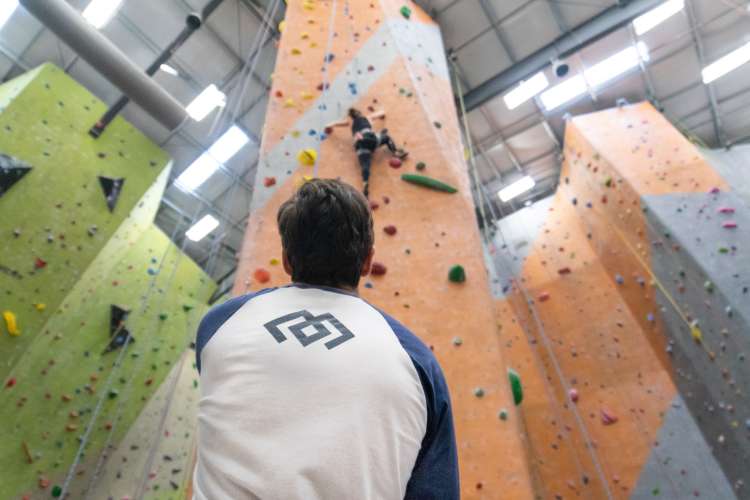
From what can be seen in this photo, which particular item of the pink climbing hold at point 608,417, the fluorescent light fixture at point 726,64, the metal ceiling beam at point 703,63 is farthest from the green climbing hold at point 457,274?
the fluorescent light fixture at point 726,64

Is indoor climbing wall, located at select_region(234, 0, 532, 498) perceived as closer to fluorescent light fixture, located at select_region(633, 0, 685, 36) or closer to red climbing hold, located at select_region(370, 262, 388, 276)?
red climbing hold, located at select_region(370, 262, 388, 276)

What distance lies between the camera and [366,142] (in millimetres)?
2021

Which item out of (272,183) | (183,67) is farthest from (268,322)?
(183,67)

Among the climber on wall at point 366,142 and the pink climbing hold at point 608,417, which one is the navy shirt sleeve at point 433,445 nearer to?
the climber on wall at point 366,142

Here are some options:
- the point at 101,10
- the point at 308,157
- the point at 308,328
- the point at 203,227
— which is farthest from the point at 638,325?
the point at 203,227

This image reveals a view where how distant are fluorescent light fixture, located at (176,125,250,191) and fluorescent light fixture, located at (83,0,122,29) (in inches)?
65.2

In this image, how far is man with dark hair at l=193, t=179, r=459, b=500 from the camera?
0.44m

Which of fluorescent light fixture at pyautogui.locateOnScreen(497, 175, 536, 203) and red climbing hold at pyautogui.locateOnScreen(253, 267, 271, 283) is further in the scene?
fluorescent light fixture at pyautogui.locateOnScreen(497, 175, 536, 203)

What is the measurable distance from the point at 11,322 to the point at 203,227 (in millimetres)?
4242

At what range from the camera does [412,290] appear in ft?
5.64

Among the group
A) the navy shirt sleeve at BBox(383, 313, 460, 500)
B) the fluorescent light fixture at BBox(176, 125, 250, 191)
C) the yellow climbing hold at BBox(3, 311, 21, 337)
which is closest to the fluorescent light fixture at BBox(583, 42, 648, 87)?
the fluorescent light fixture at BBox(176, 125, 250, 191)

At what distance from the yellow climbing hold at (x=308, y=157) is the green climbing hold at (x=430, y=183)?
481mm

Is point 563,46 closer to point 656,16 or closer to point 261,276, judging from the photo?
point 656,16

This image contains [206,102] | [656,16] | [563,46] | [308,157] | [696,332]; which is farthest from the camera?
[206,102]
